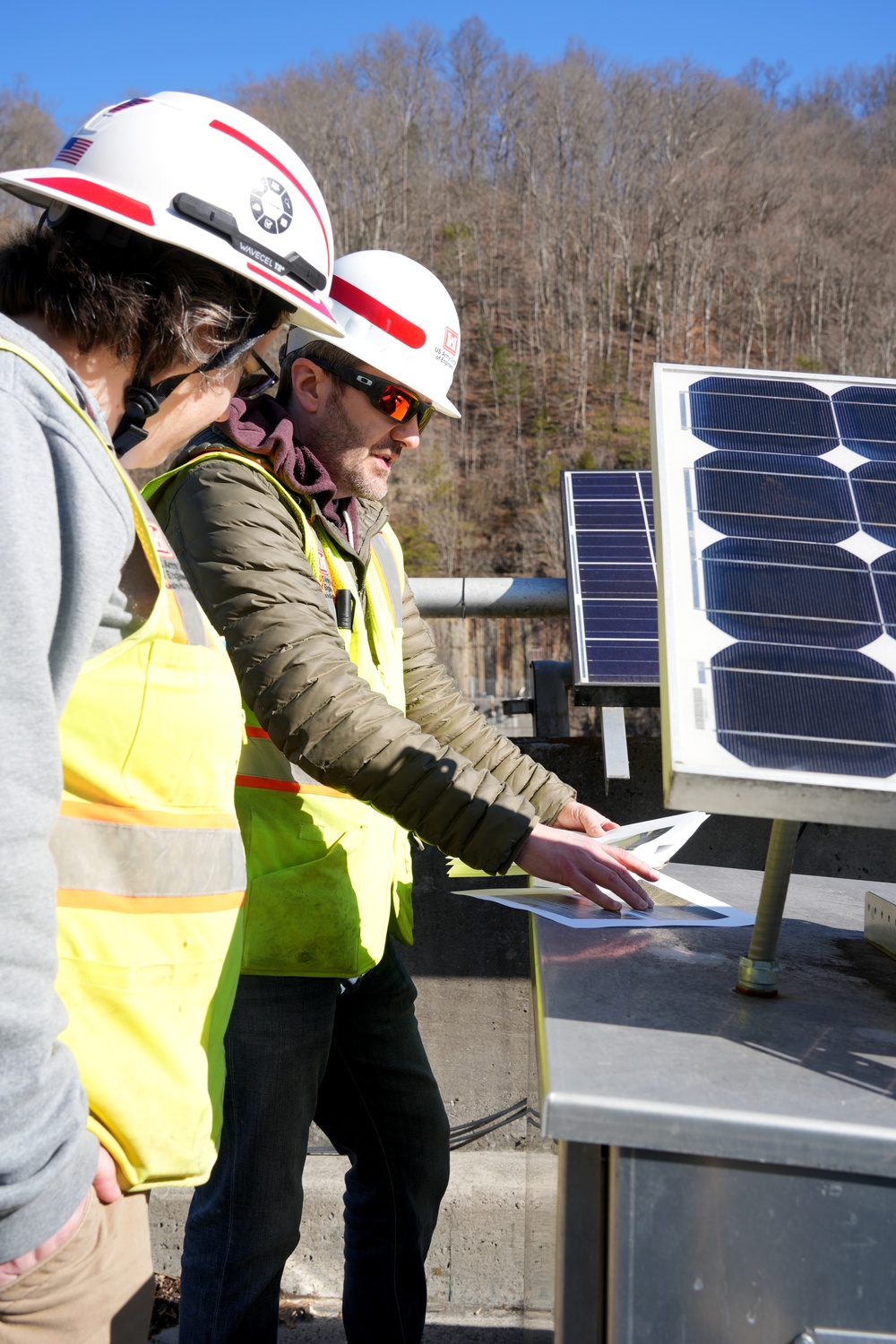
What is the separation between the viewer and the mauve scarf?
2.54 m

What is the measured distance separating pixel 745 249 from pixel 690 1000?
61.6 meters

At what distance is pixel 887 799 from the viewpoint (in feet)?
4.68

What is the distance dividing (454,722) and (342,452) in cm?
81

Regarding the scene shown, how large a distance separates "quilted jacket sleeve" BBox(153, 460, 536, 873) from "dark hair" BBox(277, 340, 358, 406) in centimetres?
61

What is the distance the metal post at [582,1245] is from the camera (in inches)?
52.6

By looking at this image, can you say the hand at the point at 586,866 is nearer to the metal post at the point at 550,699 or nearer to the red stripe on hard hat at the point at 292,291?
the red stripe on hard hat at the point at 292,291

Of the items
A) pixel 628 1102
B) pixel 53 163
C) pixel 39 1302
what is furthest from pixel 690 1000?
pixel 53 163

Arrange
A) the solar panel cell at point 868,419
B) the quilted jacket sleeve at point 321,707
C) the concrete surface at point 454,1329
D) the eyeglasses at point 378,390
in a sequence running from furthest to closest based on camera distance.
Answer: the concrete surface at point 454,1329, the eyeglasses at point 378,390, the quilted jacket sleeve at point 321,707, the solar panel cell at point 868,419

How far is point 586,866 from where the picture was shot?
7.07ft

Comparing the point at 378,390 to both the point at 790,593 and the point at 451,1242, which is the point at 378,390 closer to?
the point at 790,593

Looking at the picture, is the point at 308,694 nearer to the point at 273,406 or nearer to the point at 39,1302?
the point at 273,406

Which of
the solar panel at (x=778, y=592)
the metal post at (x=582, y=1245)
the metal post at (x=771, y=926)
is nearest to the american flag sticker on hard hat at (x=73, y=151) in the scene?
the solar panel at (x=778, y=592)

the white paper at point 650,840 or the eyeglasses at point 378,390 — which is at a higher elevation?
the eyeglasses at point 378,390

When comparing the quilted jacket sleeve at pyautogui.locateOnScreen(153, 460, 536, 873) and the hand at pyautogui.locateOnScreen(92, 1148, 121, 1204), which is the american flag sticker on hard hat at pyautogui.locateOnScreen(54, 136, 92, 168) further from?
the hand at pyautogui.locateOnScreen(92, 1148, 121, 1204)
